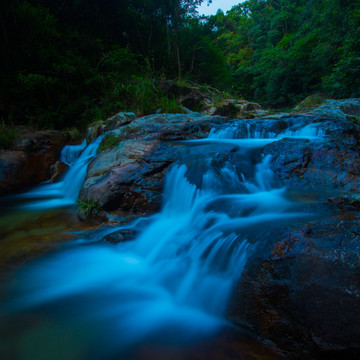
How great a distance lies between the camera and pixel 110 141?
225 inches

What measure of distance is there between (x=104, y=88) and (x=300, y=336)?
9.86m

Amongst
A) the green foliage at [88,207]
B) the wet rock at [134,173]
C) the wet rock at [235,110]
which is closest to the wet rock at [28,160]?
the wet rock at [134,173]

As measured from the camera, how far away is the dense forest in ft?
24.8

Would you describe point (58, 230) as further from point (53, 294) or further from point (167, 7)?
point (167, 7)

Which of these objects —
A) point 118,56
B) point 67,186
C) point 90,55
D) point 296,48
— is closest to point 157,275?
point 67,186

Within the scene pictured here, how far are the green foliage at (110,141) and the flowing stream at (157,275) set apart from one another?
7.13 feet

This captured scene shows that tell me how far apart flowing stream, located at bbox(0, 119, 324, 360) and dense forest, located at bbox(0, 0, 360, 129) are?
19.9 ft

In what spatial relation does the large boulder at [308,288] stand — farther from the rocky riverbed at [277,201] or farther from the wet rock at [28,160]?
the wet rock at [28,160]

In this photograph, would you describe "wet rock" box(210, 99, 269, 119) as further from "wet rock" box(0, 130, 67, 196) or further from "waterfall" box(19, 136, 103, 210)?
"wet rock" box(0, 130, 67, 196)

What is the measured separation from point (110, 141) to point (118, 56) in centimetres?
628

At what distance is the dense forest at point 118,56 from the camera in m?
7.56

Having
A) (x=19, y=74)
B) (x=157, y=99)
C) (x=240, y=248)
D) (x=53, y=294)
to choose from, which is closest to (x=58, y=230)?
(x=53, y=294)

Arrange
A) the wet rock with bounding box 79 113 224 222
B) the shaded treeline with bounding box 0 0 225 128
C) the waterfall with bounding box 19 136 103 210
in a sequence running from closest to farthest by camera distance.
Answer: the wet rock with bounding box 79 113 224 222
the waterfall with bounding box 19 136 103 210
the shaded treeline with bounding box 0 0 225 128

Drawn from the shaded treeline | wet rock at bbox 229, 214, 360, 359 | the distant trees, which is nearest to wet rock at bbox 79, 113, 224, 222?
wet rock at bbox 229, 214, 360, 359
